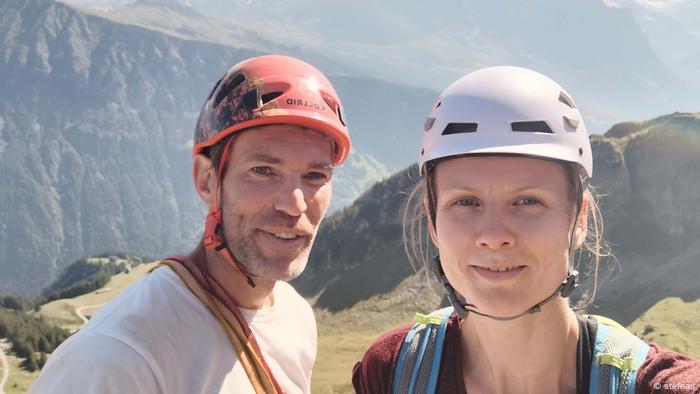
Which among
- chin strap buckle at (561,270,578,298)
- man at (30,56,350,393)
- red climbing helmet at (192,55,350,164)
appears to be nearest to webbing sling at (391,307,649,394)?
chin strap buckle at (561,270,578,298)

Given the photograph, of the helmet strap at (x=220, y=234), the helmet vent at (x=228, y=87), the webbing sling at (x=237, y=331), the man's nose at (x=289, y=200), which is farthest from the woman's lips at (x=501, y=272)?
the helmet vent at (x=228, y=87)

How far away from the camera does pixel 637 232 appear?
66.0 m

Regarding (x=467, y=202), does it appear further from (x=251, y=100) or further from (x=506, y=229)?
(x=251, y=100)

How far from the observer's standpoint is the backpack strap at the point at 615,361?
4523mm

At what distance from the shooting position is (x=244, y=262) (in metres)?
6.13

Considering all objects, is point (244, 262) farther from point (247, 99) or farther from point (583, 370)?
point (583, 370)

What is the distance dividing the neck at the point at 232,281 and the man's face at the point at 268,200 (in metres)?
0.21

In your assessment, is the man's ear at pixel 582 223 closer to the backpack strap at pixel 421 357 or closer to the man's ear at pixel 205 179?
the backpack strap at pixel 421 357

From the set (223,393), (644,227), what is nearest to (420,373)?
(223,393)

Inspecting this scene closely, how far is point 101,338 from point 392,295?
206ft

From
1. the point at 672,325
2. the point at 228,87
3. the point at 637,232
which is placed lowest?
the point at 672,325

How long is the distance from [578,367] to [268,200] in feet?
11.0

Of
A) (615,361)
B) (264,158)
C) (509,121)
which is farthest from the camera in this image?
(264,158)

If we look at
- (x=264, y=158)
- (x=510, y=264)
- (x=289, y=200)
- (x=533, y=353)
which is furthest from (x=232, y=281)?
(x=533, y=353)
